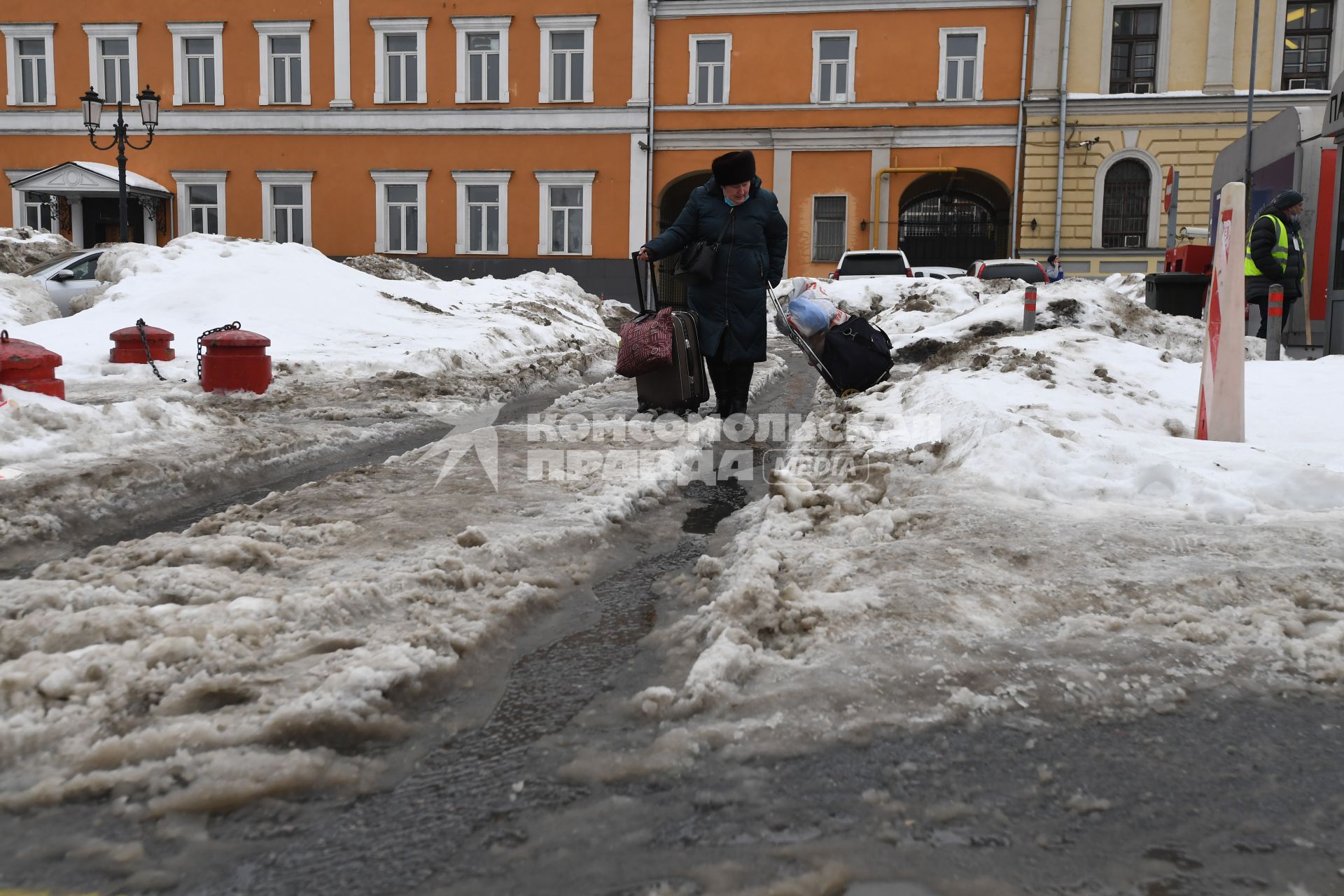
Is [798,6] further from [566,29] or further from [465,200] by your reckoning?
[465,200]

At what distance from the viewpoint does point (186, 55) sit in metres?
29.8

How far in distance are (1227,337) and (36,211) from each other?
108 ft

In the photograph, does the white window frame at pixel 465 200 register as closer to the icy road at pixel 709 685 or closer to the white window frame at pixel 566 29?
the white window frame at pixel 566 29

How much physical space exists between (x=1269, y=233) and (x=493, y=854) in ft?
34.2

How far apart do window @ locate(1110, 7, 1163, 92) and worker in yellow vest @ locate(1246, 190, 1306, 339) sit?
18.4m

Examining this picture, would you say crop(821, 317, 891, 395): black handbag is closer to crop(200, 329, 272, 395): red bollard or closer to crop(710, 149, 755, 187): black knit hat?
crop(710, 149, 755, 187): black knit hat

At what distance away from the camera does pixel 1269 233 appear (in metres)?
9.97

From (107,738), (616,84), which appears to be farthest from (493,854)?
(616,84)

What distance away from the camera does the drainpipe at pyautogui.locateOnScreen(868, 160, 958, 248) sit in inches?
1065

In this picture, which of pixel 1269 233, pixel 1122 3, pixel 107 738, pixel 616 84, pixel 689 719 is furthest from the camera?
pixel 616 84

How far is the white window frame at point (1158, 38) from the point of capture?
25875 mm

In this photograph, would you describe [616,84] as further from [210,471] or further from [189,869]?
[189,869]

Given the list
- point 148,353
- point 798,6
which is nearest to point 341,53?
point 798,6

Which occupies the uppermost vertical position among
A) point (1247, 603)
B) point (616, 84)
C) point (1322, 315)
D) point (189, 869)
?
point (616, 84)
